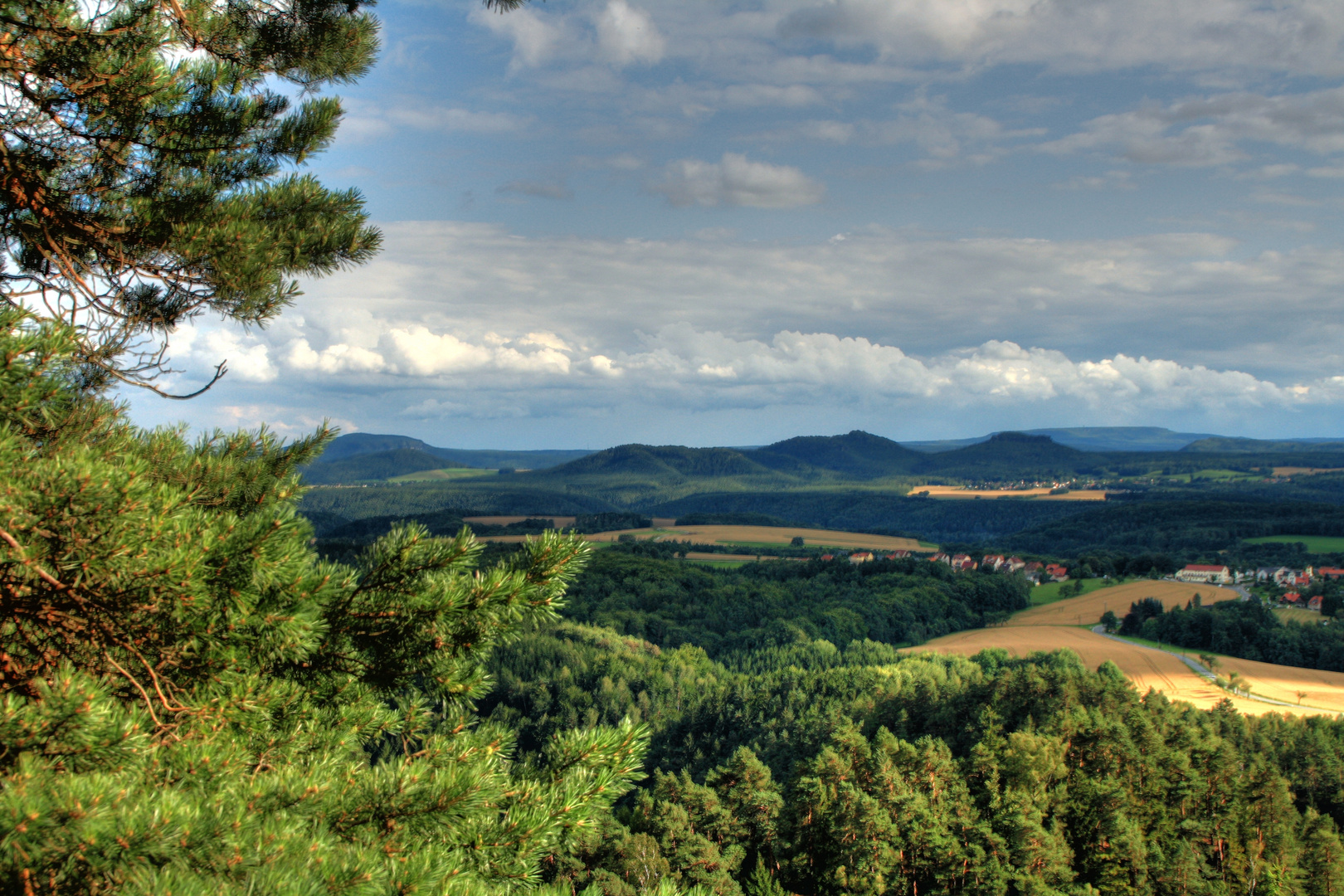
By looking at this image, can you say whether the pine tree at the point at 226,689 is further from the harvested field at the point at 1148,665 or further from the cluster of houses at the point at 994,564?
the cluster of houses at the point at 994,564

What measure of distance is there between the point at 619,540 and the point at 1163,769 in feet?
288

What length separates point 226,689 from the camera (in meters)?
3.64

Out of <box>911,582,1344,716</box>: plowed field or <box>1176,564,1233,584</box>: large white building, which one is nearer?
<box>911,582,1344,716</box>: plowed field

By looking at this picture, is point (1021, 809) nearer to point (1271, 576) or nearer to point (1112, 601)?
point (1112, 601)

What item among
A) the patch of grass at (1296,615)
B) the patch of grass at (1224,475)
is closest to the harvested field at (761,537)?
the patch of grass at (1296,615)

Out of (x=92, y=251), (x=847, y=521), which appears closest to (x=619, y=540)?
(x=847, y=521)

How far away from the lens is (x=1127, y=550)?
112438mm

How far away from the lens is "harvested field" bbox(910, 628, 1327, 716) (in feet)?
137

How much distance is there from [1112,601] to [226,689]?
81.3m

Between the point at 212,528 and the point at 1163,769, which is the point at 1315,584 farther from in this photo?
the point at 212,528

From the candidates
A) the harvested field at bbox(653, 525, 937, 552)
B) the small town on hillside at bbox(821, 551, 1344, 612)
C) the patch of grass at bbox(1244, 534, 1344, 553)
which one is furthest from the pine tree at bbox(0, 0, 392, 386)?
the patch of grass at bbox(1244, 534, 1344, 553)

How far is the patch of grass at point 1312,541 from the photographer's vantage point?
9452cm

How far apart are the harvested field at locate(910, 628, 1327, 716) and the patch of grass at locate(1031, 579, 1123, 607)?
16.7 m

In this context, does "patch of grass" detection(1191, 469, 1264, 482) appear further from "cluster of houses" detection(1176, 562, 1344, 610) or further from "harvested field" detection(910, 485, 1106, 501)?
"cluster of houses" detection(1176, 562, 1344, 610)
